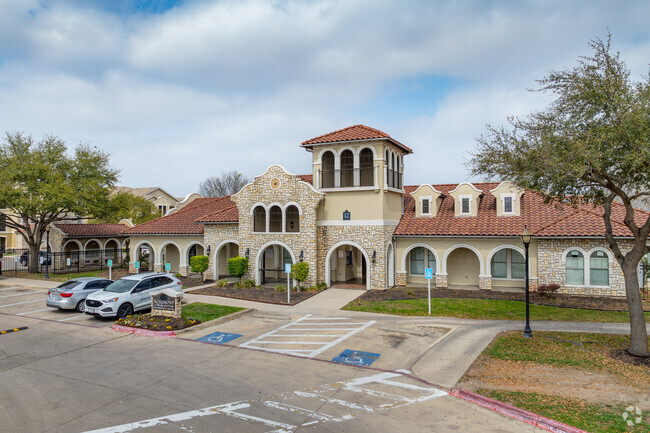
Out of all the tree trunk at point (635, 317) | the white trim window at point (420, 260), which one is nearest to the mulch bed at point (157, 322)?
the white trim window at point (420, 260)

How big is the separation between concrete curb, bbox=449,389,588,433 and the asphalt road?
20 centimetres

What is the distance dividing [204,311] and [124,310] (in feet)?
10.4

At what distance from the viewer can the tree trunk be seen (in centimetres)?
1118

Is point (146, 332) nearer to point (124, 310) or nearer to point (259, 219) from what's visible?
point (124, 310)

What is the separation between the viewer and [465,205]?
24125 millimetres

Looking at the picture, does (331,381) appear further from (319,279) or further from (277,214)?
(277,214)

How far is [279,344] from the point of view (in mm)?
13234

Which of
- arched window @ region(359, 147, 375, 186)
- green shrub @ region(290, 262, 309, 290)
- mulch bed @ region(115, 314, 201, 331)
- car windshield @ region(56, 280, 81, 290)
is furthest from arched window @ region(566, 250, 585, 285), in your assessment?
car windshield @ region(56, 280, 81, 290)

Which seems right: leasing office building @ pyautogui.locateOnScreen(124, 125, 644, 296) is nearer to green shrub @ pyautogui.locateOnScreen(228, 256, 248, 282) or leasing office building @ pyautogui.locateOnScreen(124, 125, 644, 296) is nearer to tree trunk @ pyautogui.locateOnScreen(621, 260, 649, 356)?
green shrub @ pyautogui.locateOnScreen(228, 256, 248, 282)

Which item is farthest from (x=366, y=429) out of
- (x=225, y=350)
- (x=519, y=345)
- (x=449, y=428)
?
(x=519, y=345)

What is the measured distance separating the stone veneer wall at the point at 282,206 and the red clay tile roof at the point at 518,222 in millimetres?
5170

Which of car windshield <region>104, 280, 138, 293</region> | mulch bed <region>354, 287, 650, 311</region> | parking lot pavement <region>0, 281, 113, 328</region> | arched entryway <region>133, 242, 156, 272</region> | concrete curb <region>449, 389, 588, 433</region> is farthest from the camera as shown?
arched entryway <region>133, 242, 156, 272</region>

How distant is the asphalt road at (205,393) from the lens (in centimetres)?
769

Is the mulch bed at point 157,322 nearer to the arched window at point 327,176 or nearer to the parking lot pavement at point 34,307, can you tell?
the parking lot pavement at point 34,307
